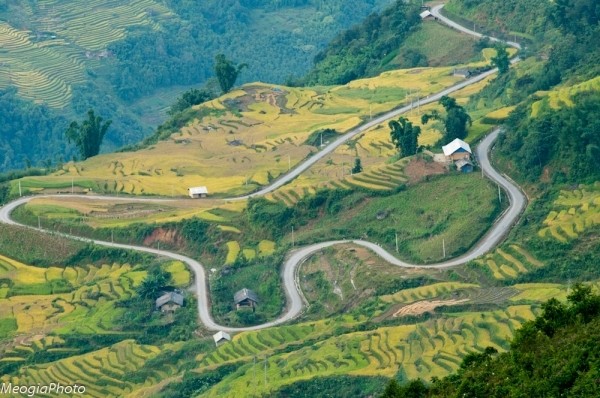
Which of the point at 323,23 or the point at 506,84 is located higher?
the point at 506,84

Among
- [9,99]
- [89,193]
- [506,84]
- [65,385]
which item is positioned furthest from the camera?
[9,99]

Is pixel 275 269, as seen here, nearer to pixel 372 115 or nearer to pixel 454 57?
pixel 372 115

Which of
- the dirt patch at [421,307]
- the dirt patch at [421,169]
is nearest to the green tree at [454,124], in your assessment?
the dirt patch at [421,169]

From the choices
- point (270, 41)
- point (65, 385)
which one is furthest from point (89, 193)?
point (270, 41)

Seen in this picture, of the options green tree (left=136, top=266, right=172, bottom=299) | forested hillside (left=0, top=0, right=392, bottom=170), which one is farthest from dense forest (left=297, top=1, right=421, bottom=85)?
green tree (left=136, top=266, right=172, bottom=299)

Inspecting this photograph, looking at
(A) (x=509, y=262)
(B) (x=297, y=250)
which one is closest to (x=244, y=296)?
(B) (x=297, y=250)

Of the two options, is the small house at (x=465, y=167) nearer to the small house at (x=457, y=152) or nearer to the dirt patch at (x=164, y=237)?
the small house at (x=457, y=152)
